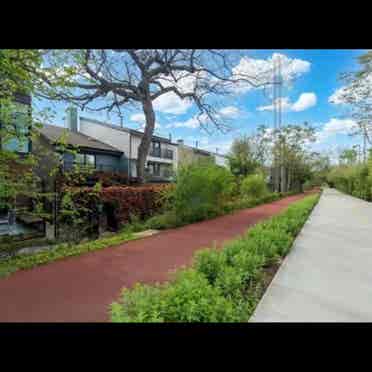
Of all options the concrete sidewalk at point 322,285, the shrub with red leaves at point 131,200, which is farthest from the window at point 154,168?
the concrete sidewalk at point 322,285

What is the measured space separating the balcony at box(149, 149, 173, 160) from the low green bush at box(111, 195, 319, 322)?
17.9m

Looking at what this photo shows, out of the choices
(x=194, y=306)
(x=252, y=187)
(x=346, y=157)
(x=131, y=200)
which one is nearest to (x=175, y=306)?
(x=194, y=306)

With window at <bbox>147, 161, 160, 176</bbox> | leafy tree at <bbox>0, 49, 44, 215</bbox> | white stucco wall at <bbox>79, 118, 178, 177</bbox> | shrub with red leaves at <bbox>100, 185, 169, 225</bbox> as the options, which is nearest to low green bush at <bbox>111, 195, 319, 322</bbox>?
leafy tree at <bbox>0, 49, 44, 215</bbox>

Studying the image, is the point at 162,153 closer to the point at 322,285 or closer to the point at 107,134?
the point at 107,134

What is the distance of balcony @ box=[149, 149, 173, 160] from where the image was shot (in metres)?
20.5

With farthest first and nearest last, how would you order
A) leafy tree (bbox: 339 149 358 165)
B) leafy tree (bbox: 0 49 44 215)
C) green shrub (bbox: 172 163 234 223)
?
leafy tree (bbox: 339 149 358 165) → green shrub (bbox: 172 163 234 223) → leafy tree (bbox: 0 49 44 215)

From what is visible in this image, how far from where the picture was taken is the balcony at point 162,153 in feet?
67.2

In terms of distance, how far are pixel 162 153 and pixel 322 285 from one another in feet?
65.0

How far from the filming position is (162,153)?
853 inches

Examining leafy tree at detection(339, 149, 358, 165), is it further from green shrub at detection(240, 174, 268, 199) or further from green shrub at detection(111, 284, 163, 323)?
green shrub at detection(111, 284, 163, 323)

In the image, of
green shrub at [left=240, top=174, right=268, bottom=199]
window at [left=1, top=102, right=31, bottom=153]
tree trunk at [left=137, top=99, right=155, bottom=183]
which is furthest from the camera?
green shrub at [left=240, top=174, right=268, bottom=199]
